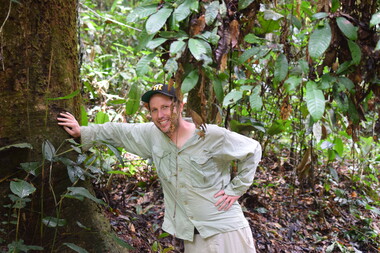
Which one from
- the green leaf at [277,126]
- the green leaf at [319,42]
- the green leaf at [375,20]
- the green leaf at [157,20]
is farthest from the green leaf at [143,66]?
the green leaf at [277,126]

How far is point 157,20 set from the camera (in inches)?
66.0

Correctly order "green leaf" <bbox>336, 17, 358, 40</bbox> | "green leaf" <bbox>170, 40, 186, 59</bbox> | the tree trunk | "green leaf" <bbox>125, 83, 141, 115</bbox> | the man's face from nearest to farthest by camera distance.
Result: "green leaf" <bbox>170, 40, 186, 59</bbox> → "green leaf" <bbox>336, 17, 358, 40</bbox> → the tree trunk → the man's face → "green leaf" <bbox>125, 83, 141, 115</bbox>

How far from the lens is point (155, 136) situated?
→ 267 cm

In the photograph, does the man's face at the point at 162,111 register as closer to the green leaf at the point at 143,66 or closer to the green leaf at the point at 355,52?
the green leaf at the point at 143,66

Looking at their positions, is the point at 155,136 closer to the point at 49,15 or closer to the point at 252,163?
the point at 252,163

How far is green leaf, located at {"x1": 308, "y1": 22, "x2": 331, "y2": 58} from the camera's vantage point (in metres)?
1.75

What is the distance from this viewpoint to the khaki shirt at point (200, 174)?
249cm

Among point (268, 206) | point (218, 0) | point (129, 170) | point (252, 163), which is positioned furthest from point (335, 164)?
point (218, 0)

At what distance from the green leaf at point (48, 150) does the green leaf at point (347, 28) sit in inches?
67.1

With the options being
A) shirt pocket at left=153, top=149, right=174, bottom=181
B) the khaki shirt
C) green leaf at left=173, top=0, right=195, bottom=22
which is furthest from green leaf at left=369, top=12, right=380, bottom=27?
shirt pocket at left=153, top=149, right=174, bottom=181

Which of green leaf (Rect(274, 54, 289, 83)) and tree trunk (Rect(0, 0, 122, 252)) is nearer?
green leaf (Rect(274, 54, 289, 83))

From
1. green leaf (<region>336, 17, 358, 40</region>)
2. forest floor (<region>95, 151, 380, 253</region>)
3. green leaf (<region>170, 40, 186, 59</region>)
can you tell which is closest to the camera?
green leaf (<region>170, 40, 186, 59</region>)

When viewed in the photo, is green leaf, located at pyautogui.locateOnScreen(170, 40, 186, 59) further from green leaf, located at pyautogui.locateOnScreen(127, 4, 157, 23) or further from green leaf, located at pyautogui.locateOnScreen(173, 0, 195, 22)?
green leaf, located at pyautogui.locateOnScreen(127, 4, 157, 23)

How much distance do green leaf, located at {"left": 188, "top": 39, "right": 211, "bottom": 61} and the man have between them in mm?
823
